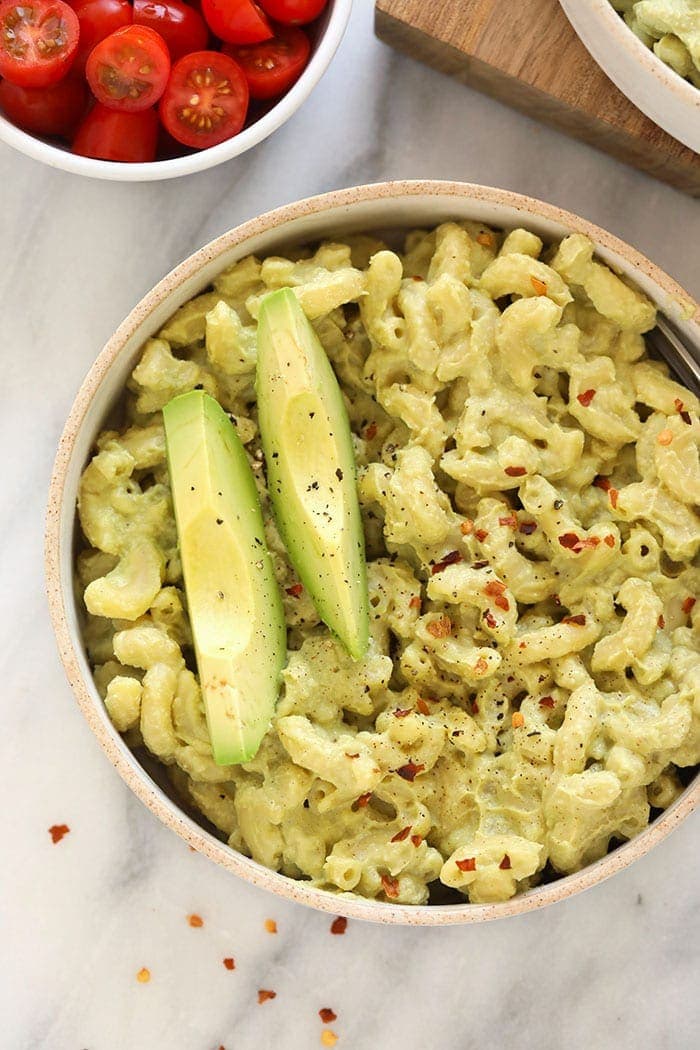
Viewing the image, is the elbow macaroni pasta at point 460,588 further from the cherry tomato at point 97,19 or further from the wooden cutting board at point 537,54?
the cherry tomato at point 97,19

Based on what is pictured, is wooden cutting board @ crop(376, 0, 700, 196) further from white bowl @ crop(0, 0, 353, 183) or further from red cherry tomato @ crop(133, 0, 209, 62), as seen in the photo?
red cherry tomato @ crop(133, 0, 209, 62)

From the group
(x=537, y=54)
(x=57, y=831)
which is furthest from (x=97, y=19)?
(x=57, y=831)

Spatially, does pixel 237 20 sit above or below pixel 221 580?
above

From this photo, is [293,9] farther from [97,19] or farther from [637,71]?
[637,71]

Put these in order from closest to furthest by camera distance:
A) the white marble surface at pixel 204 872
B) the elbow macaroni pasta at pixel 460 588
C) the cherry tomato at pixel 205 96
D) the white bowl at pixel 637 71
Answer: the white bowl at pixel 637 71 → the elbow macaroni pasta at pixel 460 588 → the cherry tomato at pixel 205 96 → the white marble surface at pixel 204 872

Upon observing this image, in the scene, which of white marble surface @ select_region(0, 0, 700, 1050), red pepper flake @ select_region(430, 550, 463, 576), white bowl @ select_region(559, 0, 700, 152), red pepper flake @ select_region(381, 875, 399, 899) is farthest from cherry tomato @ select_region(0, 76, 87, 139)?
red pepper flake @ select_region(381, 875, 399, 899)

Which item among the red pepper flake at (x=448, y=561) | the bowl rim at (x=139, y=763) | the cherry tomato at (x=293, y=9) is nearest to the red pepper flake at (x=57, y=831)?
the bowl rim at (x=139, y=763)
